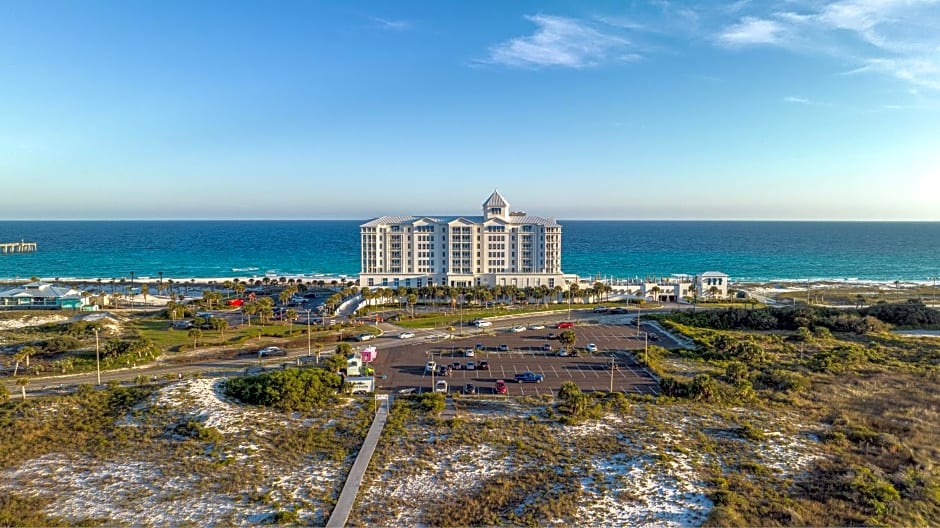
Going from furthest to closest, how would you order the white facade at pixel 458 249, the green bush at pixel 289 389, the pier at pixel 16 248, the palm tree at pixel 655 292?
the pier at pixel 16 248 → the white facade at pixel 458 249 → the palm tree at pixel 655 292 → the green bush at pixel 289 389

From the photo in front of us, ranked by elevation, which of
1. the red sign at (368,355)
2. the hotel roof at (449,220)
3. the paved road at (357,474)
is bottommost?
the paved road at (357,474)

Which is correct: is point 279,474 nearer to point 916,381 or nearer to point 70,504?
point 70,504

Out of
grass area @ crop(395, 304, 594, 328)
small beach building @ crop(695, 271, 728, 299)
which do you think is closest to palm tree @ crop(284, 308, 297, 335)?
grass area @ crop(395, 304, 594, 328)

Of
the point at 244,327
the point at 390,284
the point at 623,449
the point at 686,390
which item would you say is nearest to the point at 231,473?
the point at 623,449

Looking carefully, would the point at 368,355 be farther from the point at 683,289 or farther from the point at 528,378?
the point at 683,289

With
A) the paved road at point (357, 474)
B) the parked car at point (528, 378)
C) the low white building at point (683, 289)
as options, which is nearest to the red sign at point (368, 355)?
the paved road at point (357, 474)

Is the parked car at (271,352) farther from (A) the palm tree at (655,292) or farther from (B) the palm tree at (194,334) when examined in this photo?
(A) the palm tree at (655,292)
